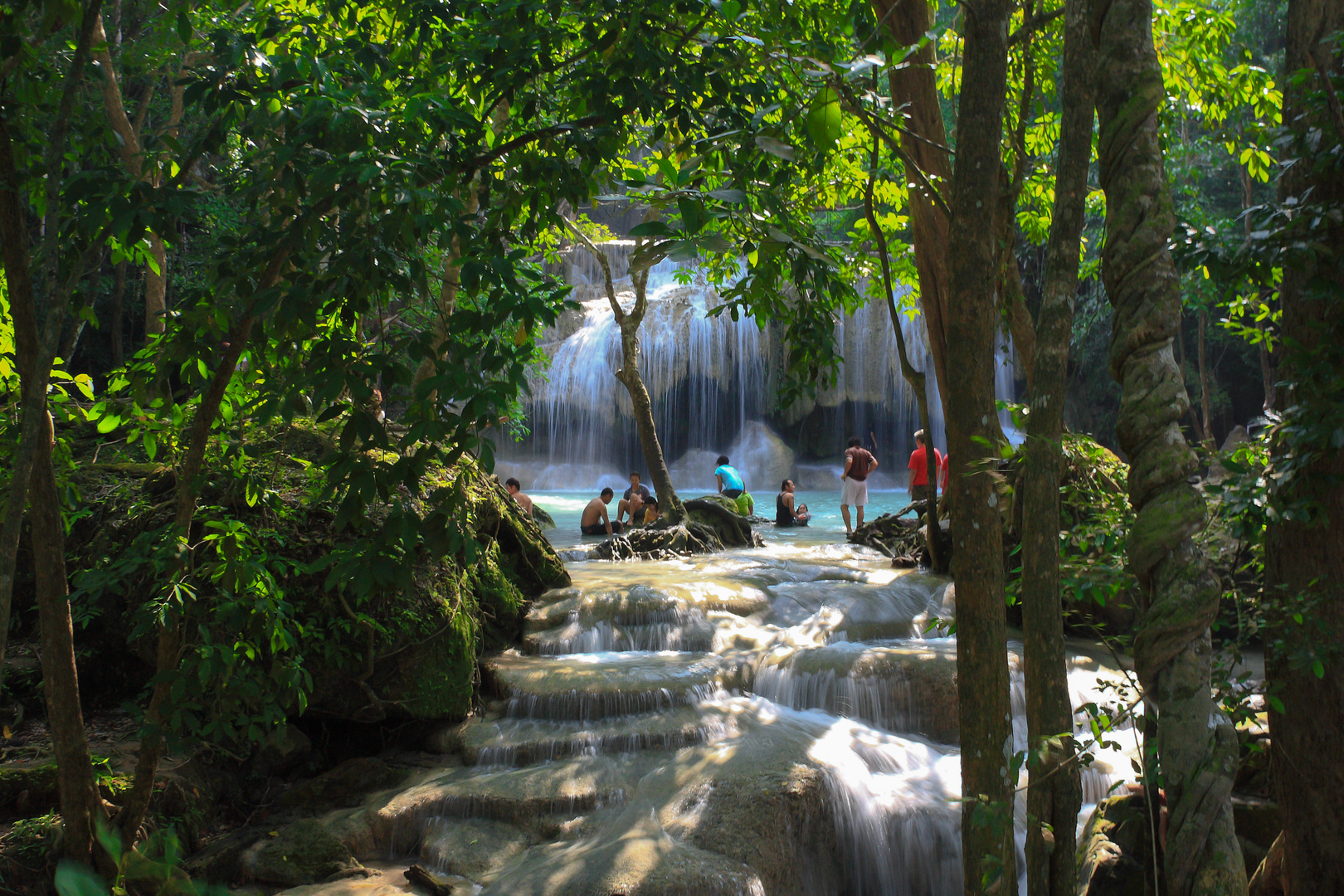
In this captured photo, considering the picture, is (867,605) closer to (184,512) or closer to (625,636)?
(625,636)

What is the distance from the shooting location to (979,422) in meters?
2.17

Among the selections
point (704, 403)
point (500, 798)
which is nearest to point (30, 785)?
point (500, 798)

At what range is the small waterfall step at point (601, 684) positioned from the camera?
18.5 feet

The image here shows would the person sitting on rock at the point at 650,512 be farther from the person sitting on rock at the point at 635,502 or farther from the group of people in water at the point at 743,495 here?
the person sitting on rock at the point at 635,502

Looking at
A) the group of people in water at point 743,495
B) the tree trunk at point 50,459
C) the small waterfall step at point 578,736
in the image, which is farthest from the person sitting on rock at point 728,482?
the tree trunk at point 50,459

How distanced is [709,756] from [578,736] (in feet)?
2.85

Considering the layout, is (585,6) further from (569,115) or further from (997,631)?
(997,631)

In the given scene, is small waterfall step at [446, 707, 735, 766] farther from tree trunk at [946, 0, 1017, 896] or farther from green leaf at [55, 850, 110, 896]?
green leaf at [55, 850, 110, 896]

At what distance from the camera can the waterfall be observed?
77.7 ft

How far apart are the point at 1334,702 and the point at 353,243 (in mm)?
3231

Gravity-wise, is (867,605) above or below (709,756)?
above

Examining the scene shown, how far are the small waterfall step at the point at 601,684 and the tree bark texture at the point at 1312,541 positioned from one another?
12.1 feet

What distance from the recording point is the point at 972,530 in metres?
2.16

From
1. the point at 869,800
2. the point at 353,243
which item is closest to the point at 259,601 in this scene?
the point at 353,243
